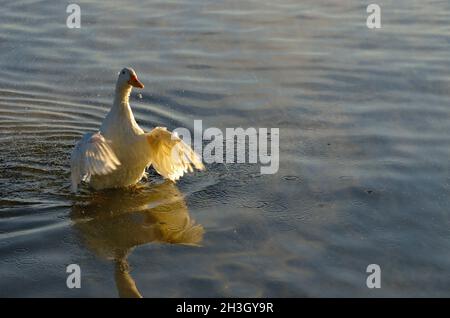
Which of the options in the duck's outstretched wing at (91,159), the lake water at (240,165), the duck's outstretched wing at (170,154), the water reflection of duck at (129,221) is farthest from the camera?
the duck's outstretched wing at (170,154)

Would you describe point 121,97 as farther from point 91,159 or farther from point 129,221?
point 129,221

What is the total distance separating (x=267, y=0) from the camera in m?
15.2

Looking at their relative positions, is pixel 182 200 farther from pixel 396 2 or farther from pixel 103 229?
pixel 396 2

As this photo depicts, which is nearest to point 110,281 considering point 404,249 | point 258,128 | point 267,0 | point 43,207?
point 43,207

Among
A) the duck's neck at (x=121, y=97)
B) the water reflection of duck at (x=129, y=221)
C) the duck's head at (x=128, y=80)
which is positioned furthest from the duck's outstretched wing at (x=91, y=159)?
the duck's head at (x=128, y=80)

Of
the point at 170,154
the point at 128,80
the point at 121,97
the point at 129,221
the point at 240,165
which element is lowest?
the point at 129,221

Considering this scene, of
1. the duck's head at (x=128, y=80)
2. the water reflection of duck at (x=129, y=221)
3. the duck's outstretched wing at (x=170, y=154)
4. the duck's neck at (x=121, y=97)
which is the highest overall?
the duck's head at (x=128, y=80)

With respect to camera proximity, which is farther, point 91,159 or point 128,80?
point 128,80

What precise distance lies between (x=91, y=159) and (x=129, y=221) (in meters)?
0.74

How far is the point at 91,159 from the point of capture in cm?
816

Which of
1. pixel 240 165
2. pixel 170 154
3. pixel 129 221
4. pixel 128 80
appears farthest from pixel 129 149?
pixel 240 165

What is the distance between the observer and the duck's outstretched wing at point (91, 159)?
8.14 metres

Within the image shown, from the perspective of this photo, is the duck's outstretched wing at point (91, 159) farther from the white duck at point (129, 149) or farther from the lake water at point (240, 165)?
the lake water at point (240, 165)

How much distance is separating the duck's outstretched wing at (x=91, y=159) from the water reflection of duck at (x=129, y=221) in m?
0.41
